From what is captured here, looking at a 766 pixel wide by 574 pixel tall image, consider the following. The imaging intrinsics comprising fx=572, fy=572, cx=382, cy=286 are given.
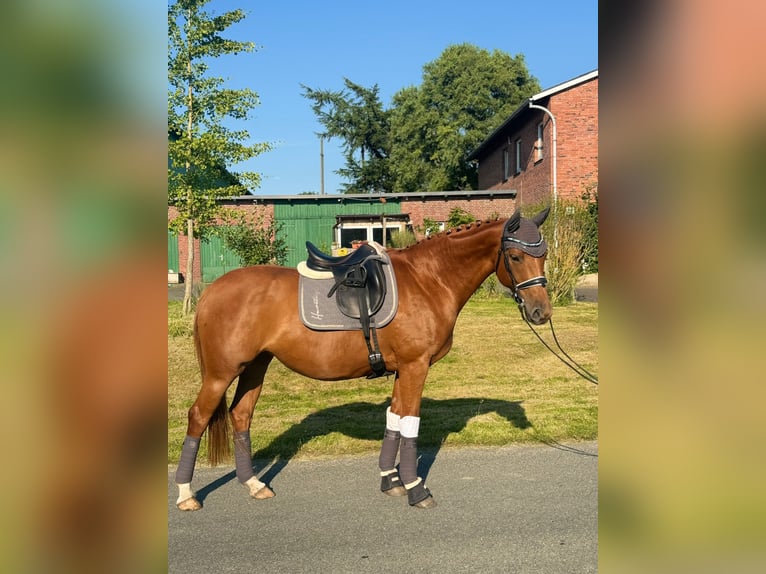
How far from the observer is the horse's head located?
434 cm

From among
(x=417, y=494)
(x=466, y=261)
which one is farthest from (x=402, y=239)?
(x=417, y=494)

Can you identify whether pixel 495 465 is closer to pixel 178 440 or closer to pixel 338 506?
pixel 338 506

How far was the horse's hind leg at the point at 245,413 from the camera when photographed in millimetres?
4621

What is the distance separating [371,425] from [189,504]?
2480 millimetres

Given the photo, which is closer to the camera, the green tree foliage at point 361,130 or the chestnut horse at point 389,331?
the chestnut horse at point 389,331

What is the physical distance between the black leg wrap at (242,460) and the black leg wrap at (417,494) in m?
1.30

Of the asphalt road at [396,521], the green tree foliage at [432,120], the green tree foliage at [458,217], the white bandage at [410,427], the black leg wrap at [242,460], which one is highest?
the green tree foliage at [432,120]

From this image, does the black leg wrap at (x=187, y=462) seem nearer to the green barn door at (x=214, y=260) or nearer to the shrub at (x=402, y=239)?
the shrub at (x=402, y=239)

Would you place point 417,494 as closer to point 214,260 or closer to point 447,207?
point 447,207

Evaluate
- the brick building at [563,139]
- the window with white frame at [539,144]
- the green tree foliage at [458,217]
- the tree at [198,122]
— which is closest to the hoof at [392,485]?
the tree at [198,122]
